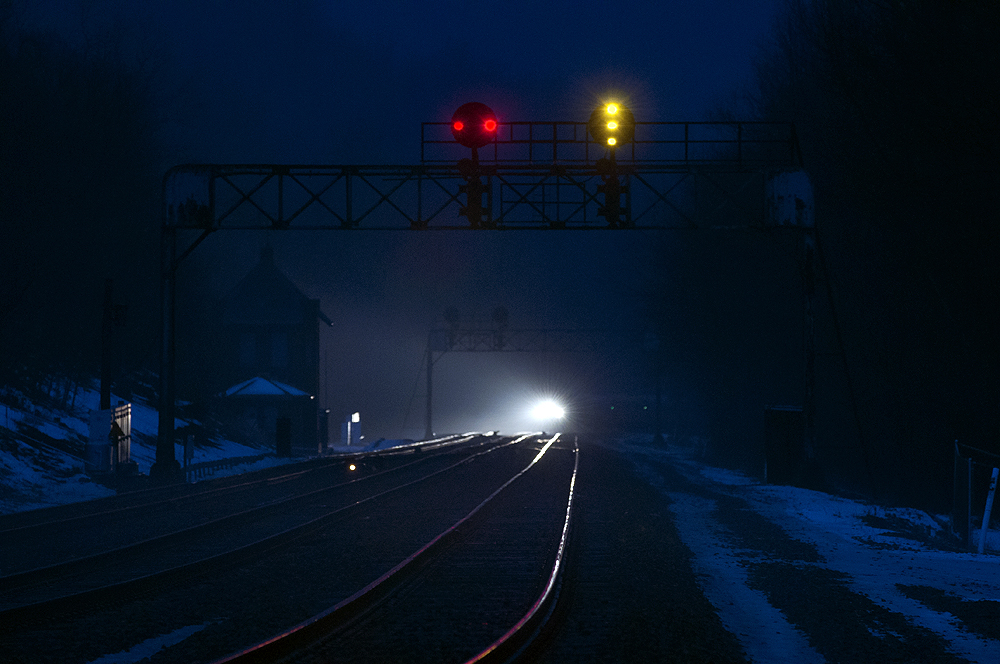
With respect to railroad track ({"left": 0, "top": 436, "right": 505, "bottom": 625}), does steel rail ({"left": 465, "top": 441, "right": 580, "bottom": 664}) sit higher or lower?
higher

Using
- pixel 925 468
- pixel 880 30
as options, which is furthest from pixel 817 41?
pixel 925 468

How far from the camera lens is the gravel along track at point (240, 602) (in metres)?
7.69

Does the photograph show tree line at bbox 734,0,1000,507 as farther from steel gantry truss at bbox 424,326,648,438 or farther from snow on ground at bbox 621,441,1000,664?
steel gantry truss at bbox 424,326,648,438

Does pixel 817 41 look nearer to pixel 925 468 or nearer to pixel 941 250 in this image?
pixel 941 250

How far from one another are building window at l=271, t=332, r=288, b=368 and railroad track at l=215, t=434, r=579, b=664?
46.3m

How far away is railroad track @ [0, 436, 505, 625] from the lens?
31.1 ft

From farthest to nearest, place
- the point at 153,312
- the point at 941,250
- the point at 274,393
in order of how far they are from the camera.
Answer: the point at 274,393 → the point at 153,312 → the point at 941,250

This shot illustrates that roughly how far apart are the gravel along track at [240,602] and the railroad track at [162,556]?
215mm

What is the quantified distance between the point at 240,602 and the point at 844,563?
7.44 meters

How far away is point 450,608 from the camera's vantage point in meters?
9.07

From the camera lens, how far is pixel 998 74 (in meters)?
17.8

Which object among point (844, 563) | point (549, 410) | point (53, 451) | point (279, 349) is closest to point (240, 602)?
point (844, 563)

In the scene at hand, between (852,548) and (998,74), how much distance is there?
30.2 ft

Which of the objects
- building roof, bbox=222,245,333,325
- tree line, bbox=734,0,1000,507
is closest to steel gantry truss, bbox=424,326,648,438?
building roof, bbox=222,245,333,325
